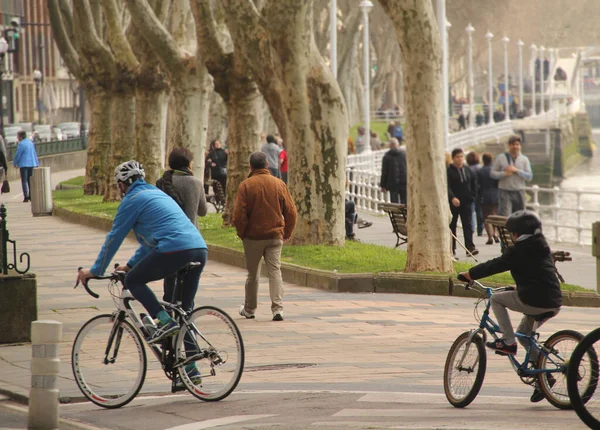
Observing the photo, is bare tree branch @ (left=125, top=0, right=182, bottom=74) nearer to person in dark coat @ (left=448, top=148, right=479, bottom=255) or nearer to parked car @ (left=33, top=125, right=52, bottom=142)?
person in dark coat @ (left=448, top=148, right=479, bottom=255)

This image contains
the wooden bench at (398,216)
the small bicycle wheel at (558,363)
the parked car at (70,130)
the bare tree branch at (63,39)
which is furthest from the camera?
the parked car at (70,130)

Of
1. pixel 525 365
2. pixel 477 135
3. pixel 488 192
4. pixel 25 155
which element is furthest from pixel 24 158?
pixel 477 135

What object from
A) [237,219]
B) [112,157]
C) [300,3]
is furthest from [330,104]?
[112,157]

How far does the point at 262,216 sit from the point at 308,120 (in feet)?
18.7

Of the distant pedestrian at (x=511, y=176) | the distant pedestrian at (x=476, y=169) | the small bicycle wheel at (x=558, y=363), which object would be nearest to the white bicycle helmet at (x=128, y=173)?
the small bicycle wheel at (x=558, y=363)

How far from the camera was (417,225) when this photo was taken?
16.0 meters

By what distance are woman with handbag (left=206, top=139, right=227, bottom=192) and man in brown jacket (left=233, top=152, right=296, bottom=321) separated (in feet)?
53.7

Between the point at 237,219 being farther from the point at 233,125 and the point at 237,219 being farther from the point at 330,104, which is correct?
the point at 233,125

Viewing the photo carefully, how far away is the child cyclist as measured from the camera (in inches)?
322

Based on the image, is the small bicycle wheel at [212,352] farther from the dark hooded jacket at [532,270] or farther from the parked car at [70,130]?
the parked car at [70,130]

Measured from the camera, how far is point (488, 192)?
888 inches

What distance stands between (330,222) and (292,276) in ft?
7.11

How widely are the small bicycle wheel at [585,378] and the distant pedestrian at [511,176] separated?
14023 millimetres

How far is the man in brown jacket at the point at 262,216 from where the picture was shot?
12.4m
